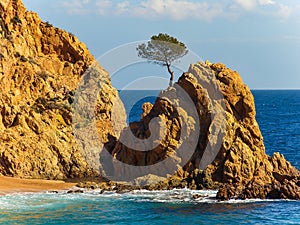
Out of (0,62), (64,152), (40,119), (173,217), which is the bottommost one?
(173,217)

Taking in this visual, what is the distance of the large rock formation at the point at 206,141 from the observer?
1606 inches

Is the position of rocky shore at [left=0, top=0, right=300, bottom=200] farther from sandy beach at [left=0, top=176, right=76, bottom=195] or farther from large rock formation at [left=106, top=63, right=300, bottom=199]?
sandy beach at [left=0, top=176, right=76, bottom=195]

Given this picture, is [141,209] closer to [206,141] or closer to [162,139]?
[162,139]

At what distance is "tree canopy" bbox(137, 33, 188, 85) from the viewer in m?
53.3

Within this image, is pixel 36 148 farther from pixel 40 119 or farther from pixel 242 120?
pixel 242 120

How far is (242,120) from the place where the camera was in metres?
44.0

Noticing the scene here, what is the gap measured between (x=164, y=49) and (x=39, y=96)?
14.9m

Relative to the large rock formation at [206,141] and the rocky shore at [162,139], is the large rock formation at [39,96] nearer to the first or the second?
the rocky shore at [162,139]

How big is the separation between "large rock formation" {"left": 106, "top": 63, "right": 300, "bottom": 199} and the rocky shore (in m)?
0.09

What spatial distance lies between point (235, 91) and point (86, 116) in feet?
59.4

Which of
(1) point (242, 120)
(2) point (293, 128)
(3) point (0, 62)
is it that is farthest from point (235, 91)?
(2) point (293, 128)

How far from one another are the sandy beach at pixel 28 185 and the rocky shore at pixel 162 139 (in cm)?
166

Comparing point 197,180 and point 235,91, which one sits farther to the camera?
point 235,91

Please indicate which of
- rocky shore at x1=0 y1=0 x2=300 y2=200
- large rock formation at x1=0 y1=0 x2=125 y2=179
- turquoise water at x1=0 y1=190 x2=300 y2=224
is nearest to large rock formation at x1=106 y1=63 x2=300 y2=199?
rocky shore at x1=0 y1=0 x2=300 y2=200
